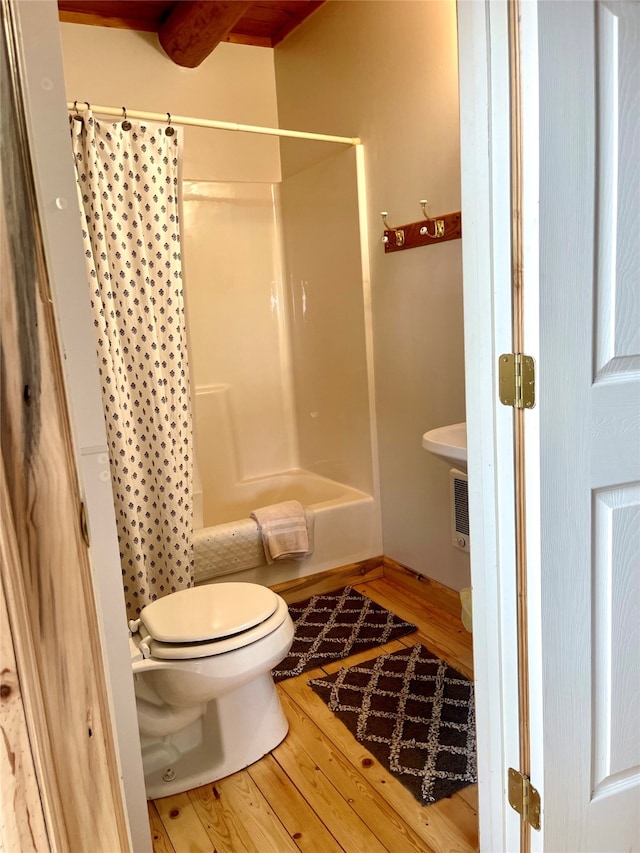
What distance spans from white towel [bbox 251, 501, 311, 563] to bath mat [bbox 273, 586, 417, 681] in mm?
235

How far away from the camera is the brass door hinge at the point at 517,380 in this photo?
1118 millimetres

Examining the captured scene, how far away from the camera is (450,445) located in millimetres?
1666

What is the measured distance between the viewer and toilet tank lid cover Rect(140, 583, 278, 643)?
1.68 meters

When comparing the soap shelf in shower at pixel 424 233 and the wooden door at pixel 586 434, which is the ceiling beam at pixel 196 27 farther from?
the wooden door at pixel 586 434

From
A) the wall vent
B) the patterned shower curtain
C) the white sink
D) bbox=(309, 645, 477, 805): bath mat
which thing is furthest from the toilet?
the wall vent

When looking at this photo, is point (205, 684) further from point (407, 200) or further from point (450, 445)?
point (407, 200)

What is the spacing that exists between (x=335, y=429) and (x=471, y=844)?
2.05 metres

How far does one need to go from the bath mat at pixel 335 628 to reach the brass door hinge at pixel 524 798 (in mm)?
1062

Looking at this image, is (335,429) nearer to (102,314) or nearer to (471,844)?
(102,314)

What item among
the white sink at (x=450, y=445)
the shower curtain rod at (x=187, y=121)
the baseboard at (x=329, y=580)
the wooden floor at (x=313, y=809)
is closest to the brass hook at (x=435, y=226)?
the shower curtain rod at (x=187, y=121)

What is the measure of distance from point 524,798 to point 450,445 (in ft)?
2.58

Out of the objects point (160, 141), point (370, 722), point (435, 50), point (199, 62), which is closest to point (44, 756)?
point (370, 722)

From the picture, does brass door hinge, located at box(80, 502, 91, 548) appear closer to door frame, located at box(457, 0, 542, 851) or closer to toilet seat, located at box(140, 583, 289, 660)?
door frame, located at box(457, 0, 542, 851)

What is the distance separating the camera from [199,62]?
3.07 m
